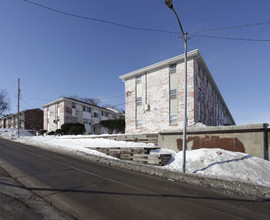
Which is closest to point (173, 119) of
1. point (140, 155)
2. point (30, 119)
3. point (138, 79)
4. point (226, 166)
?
point (138, 79)

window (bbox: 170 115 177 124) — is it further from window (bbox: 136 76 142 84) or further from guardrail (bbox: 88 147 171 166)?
guardrail (bbox: 88 147 171 166)

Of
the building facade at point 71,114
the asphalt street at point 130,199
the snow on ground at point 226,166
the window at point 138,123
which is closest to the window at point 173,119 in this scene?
the window at point 138,123

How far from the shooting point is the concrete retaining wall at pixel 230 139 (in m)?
10.0

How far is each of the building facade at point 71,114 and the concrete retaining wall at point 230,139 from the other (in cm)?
2817

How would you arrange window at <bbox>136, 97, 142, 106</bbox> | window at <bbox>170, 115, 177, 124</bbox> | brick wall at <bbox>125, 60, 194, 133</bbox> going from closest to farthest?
brick wall at <bbox>125, 60, 194, 133</bbox>, window at <bbox>170, 115, 177, 124</bbox>, window at <bbox>136, 97, 142, 106</bbox>

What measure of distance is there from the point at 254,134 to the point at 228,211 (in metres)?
7.60

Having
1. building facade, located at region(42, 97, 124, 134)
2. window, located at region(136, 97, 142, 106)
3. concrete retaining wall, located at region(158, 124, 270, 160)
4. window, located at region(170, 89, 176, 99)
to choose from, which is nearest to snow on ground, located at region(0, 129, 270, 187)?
concrete retaining wall, located at region(158, 124, 270, 160)

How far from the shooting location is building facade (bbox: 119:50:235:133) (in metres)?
18.1

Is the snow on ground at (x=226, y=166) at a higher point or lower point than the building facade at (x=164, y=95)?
lower

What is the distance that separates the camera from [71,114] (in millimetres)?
37250

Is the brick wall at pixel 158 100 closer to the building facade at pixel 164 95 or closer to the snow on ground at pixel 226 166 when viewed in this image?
the building facade at pixel 164 95

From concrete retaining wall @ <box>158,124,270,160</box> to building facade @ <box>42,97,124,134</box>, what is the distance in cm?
2817

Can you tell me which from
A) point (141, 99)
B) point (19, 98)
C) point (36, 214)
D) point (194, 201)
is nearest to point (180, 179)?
point (194, 201)

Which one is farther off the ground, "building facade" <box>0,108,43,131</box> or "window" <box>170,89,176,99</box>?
"window" <box>170,89,176,99</box>
